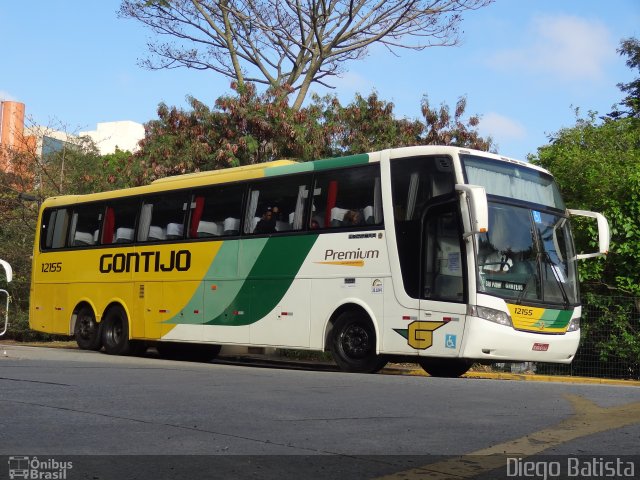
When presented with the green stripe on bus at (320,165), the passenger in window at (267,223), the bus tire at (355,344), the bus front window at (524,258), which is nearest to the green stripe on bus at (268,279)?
the passenger in window at (267,223)

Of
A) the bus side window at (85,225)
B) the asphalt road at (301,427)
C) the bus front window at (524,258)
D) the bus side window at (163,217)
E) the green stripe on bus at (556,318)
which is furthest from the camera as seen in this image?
the bus side window at (85,225)

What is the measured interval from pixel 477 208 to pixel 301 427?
20.2ft

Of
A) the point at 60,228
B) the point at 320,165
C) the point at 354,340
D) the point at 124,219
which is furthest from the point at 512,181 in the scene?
the point at 60,228

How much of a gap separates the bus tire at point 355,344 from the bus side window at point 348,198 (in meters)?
1.56

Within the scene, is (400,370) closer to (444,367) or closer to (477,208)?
(444,367)

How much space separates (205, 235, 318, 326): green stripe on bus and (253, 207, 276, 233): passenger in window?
0.22 metres

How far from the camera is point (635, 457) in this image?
5879 mm

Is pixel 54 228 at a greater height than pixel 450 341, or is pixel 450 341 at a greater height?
pixel 54 228

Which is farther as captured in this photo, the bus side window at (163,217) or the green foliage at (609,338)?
the green foliage at (609,338)

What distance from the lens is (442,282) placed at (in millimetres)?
13180

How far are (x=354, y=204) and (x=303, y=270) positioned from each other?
60.6 inches

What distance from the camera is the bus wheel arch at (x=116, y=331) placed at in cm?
1897

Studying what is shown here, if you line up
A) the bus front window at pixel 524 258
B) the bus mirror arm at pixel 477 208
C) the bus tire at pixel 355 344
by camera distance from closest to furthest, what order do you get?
the bus mirror arm at pixel 477 208, the bus front window at pixel 524 258, the bus tire at pixel 355 344

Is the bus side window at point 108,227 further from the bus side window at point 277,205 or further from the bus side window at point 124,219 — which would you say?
the bus side window at point 277,205
